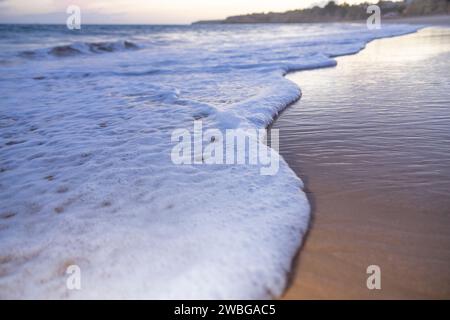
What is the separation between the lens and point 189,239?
2002 mm

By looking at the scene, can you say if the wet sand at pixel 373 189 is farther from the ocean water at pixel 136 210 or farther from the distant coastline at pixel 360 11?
the distant coastline at pixel 360 11

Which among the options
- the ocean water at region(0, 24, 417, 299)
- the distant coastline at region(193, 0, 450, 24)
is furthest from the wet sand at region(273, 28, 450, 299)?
the distant coastline at region(193, 0, 450, 24)

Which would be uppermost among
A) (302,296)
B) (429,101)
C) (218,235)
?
(429,101)

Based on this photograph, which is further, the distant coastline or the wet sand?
the distant coastline

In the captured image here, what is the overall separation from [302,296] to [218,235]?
61cm

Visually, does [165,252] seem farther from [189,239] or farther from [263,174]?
[263,174]

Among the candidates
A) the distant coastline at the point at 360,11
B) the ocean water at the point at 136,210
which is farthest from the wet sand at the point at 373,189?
the distant coastline at the point at 360,11

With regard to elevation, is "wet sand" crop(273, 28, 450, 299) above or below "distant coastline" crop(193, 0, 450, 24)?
below

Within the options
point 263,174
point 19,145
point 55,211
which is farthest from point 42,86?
point 263,174

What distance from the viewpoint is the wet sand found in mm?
1682

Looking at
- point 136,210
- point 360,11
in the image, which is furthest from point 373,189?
point 360,11

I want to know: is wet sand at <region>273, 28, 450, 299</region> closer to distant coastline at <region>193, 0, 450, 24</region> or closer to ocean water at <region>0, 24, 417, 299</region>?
ocean water at <region>0, 24, 417, 299</region>

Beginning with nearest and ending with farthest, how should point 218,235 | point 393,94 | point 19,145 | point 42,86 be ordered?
1. point 218,235
2. point 19,145
3. point 393,94
4. point 42,86
